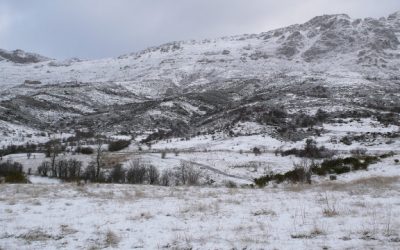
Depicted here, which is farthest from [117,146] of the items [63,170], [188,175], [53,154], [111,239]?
[111,239]

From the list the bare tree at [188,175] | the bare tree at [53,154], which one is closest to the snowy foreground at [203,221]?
the bare tree at [188,175]

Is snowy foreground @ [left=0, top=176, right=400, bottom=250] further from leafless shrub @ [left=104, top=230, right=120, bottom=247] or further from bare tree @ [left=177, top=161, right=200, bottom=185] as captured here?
bare tree @ [left=177, top=161, right=200, bottom=185]

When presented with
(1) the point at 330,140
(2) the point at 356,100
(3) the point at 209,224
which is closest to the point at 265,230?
(3) the point at 209,224

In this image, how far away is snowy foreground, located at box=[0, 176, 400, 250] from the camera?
10883 millimetres

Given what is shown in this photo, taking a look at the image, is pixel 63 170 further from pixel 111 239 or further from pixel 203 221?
pixel 111 239

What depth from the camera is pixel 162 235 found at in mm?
11945

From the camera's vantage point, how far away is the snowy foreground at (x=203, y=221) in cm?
1088

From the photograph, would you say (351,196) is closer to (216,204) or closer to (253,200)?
(253,200)

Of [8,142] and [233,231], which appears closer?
[233,231]

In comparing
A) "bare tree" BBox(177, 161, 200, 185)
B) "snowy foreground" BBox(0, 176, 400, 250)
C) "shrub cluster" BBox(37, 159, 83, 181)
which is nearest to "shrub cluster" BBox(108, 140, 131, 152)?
"shrub cluster" BBox(37, 159, 83, 181)

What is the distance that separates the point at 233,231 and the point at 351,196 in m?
8.40

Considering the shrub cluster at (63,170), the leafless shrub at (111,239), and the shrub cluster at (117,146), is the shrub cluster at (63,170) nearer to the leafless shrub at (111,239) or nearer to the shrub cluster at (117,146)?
the shrub cluster at (117,146)

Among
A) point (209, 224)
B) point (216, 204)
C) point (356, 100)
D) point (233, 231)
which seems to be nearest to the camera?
point (233, 231)

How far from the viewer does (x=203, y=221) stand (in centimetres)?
1384
